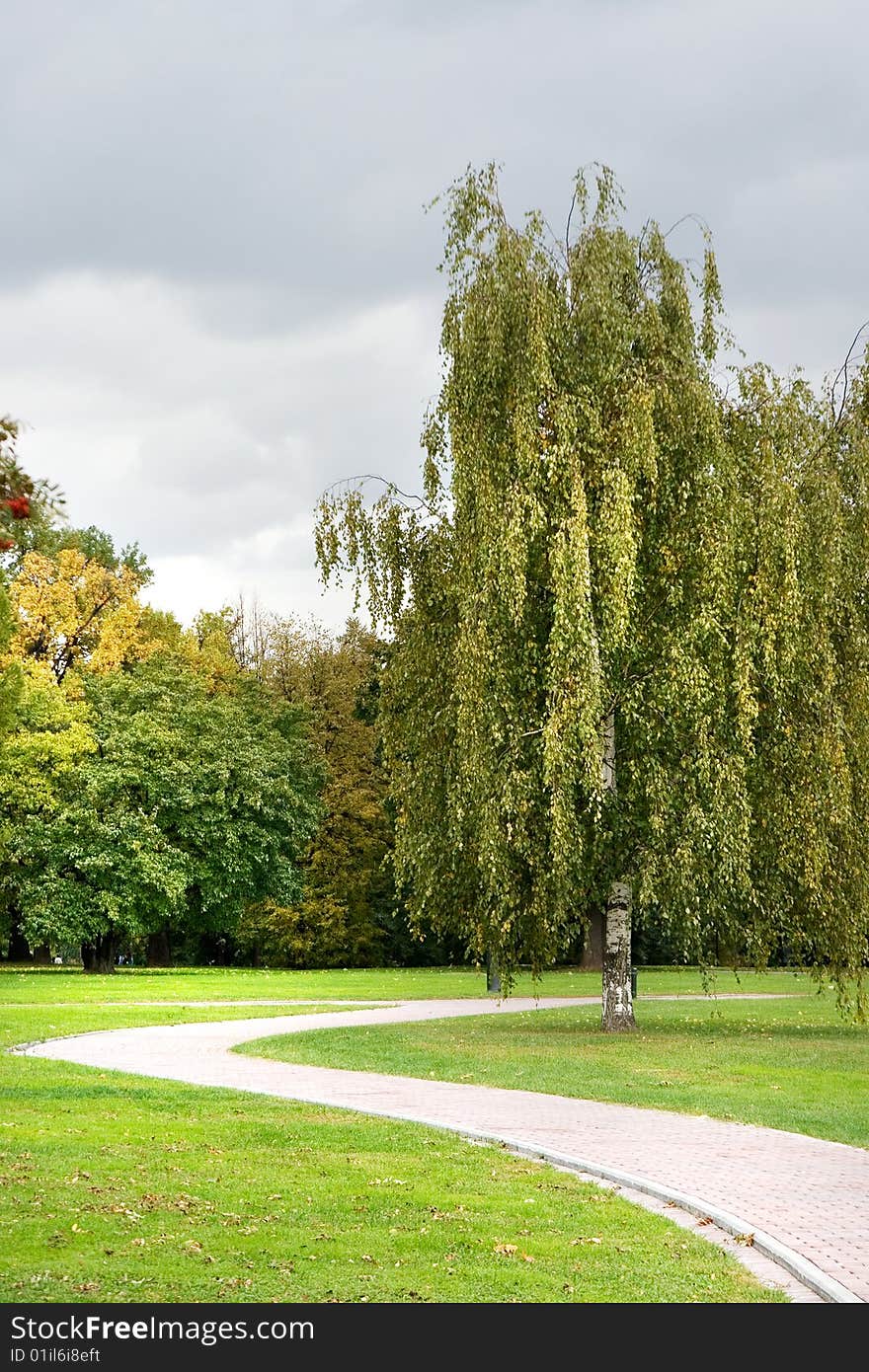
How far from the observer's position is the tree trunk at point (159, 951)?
5194 cm

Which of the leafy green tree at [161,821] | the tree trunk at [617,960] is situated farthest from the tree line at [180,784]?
the tree trunk at [617,960]

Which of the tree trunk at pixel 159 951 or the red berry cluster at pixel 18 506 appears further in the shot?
the tree trunk at pixel 159 951

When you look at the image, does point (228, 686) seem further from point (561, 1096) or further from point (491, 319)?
point (561, 1096)

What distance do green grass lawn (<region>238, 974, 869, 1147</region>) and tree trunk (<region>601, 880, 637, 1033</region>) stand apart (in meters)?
0.40

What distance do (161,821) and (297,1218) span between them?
36.7 meters

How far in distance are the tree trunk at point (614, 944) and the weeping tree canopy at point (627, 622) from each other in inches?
2.7

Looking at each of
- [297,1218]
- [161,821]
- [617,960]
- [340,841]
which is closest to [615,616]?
[617,960]

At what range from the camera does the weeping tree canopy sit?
18766 mm

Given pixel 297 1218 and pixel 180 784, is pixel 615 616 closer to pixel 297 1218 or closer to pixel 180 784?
pixel 297 1218

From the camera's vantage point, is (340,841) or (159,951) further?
(340,841)

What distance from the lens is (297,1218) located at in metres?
8.16

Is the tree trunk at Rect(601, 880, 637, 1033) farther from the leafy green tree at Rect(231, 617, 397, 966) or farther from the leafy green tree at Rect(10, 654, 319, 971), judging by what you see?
the leafy green tree at Rect(231, 617, 397, 966)

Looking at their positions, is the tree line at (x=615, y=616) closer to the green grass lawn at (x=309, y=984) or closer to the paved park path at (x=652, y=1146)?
the paved park path at (x=652, y=1146)
